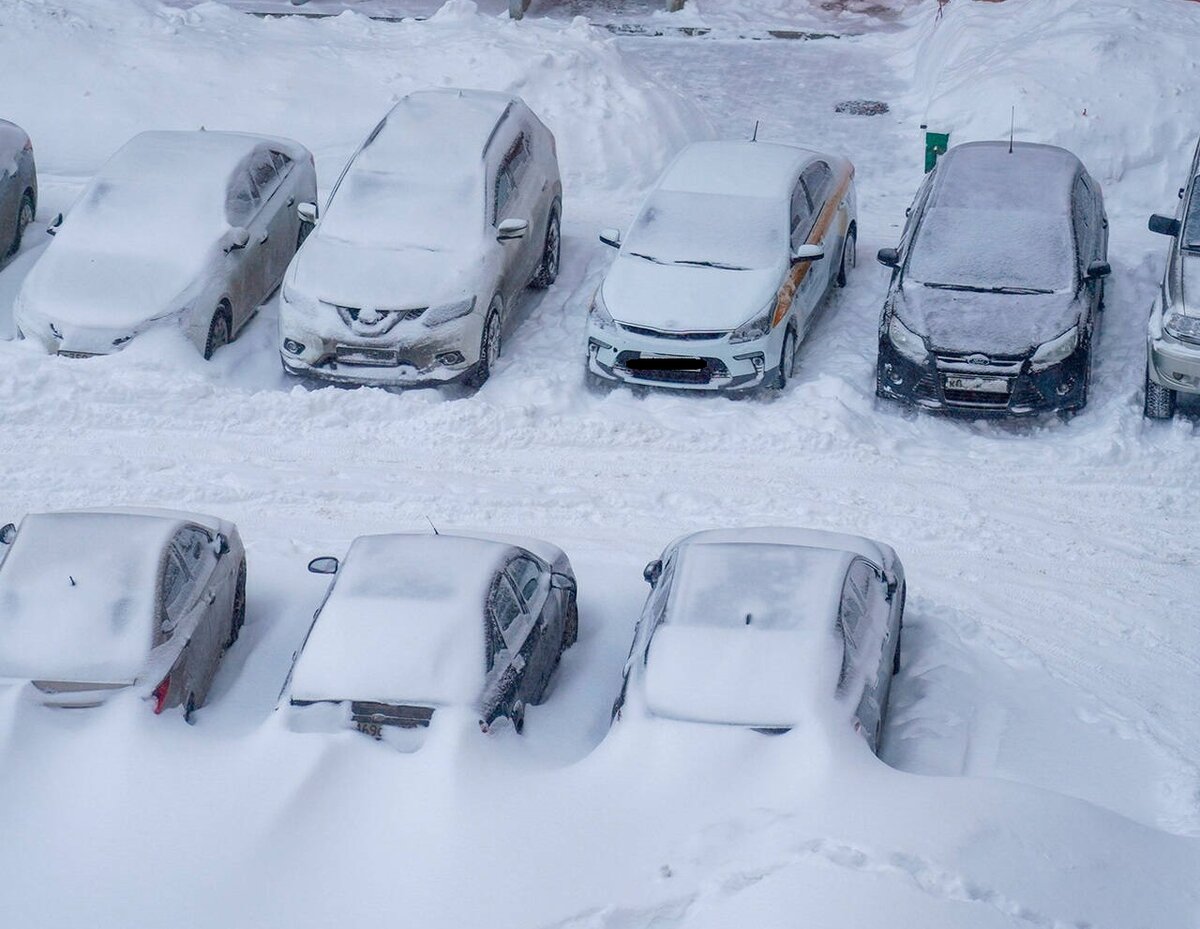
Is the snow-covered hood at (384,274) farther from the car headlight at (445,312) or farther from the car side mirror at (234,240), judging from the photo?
the car side mirror at (234,240)

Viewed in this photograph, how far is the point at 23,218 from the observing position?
13.9 m

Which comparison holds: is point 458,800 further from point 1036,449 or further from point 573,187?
point 573,187

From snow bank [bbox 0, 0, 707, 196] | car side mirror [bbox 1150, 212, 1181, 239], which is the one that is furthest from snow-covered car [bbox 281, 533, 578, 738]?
snow bank [bbox 0, 0, 707, 196]

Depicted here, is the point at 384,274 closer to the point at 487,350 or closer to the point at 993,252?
the point at 487,350

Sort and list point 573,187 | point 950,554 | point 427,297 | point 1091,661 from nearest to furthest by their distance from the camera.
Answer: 1. point 1091,661
2. point 950,554
3. point 427,297
4. point 573,187

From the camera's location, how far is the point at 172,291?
11.7 m

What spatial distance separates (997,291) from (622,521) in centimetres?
351

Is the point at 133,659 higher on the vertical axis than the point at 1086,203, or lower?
lower

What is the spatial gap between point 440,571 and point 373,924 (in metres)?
2.09

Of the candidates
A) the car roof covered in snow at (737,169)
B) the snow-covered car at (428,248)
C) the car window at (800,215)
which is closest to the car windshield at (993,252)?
the car window at (800,215)

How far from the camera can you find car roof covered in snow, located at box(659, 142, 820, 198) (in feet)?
40.2

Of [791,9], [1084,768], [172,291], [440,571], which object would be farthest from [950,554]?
[791,9]

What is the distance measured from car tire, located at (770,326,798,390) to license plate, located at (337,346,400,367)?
2.90m

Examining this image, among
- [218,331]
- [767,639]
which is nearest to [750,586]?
[767,639]
